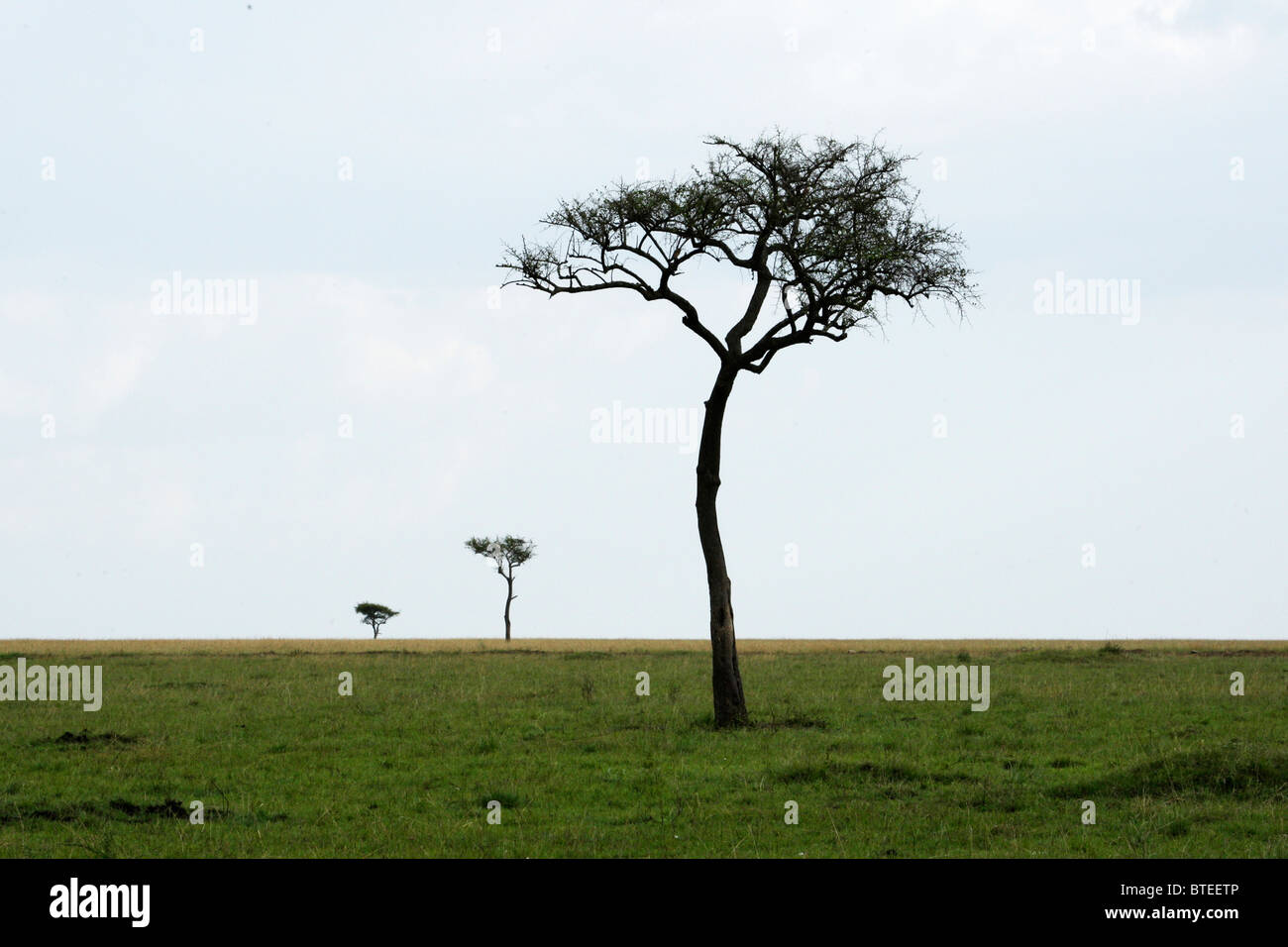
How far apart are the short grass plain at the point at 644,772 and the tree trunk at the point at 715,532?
1.53 meters

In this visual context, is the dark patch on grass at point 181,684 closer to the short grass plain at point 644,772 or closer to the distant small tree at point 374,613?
the short grass plain at point 644,772

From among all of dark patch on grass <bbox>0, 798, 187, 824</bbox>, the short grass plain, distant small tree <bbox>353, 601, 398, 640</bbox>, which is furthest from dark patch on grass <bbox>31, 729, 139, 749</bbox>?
distant small tree <bbox>353, 601, 398, 640</bbox>

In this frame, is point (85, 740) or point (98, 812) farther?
point (85, 740)

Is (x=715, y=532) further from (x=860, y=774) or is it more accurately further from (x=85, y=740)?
(x=85, y=740)

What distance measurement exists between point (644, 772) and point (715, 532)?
7.42 m

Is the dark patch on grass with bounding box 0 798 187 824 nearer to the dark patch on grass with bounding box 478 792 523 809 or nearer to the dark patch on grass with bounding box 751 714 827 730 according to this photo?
the dark patch on grass with bounding box 478 792 523 809

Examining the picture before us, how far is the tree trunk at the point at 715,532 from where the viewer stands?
85.2ft

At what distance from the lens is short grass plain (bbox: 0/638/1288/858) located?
1512 cm

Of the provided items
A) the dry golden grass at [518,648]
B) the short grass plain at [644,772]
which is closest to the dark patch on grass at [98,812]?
the short grass plain at [644,772]

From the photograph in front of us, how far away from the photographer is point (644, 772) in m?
19.9

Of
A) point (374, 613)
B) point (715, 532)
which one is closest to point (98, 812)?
point (715, 532)
